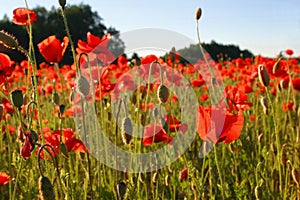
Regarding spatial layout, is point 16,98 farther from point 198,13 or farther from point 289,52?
point 289,52

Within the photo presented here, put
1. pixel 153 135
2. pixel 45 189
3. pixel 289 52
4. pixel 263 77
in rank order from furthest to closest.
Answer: pixel 289 52, pixel 153 135, pixel 263 77, pixel 45 189

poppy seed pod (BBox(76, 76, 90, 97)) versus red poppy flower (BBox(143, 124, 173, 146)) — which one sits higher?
poppy seed pod (BBox(76, 76, 90, 97))

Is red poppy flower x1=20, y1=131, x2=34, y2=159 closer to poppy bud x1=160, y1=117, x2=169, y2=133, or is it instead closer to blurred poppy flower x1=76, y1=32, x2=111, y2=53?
poppy bud x1=160, y1=117, x2=169, y2=133

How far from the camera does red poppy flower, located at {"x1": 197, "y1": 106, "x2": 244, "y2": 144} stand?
3.47ft

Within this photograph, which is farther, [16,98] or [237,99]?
[237,99]

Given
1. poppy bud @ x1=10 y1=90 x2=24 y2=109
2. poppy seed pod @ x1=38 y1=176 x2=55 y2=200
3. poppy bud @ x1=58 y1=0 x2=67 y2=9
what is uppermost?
poppy bud @ x1=58 y1=0 x2=67 y2=9

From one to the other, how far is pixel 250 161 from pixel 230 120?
109 centimetres

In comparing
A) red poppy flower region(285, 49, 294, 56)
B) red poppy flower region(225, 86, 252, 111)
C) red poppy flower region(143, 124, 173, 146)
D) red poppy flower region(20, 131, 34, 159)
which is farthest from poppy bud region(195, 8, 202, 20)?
red poppy flower region(285, 49, 294, 56)

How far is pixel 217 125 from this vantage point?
42.0 inches

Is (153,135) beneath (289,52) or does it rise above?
beneath

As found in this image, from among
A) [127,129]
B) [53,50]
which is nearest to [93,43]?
[53,50]

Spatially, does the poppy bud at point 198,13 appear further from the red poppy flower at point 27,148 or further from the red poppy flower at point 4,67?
the red poppy flower at point 27,148

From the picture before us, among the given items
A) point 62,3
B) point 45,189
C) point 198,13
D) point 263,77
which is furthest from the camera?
point 198,13

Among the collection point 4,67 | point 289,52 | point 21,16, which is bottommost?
point 4,67
